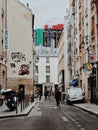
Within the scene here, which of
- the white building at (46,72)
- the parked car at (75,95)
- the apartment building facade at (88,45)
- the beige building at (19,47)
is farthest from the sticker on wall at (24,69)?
the white building at (46,72)

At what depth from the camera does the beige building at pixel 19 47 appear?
50925 millimetres

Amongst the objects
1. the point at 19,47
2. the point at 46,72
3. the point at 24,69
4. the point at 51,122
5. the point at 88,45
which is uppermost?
the point at 46,72

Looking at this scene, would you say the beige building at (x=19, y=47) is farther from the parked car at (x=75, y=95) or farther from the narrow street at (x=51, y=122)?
the narrow street at (x=51, y=122)

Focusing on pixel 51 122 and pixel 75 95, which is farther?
pixel 75 95

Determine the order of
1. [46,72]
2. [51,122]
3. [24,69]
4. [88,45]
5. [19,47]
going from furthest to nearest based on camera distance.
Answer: [46,72], [24,69], [19,47], [88,45], [51,122]

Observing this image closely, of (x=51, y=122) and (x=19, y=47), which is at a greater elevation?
(x=19, y=47)

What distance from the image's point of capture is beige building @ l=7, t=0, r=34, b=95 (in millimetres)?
50925

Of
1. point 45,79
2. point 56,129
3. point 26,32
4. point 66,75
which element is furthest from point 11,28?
point 45,79

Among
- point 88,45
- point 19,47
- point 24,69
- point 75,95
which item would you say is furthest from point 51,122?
point 24,69

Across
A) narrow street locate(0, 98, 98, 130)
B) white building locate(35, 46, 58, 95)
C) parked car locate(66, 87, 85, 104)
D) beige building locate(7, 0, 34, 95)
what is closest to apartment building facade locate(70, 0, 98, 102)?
parked car locate(66, 87, 85, 104)

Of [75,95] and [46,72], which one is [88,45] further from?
[46,72]

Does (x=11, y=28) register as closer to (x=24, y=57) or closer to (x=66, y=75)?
(x=24, y=57)

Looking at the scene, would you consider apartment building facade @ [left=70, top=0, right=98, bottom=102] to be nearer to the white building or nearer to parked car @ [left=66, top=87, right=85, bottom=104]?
parked car @ [left=66, top=87, right=85, bottom=104]

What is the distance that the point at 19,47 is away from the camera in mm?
52281
